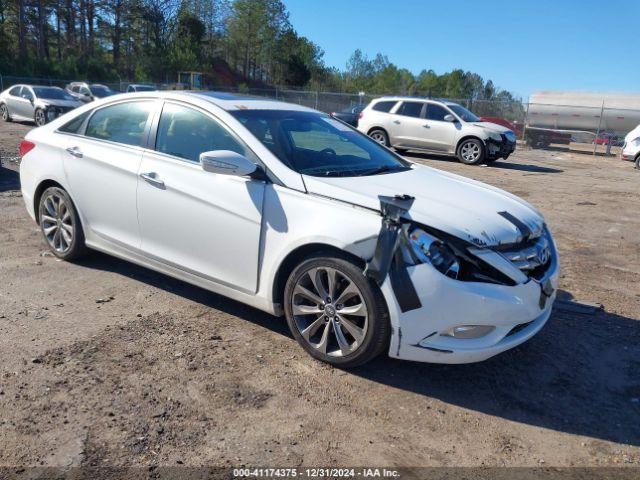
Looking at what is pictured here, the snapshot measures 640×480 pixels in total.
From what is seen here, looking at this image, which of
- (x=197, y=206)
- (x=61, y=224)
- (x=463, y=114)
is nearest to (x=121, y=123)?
(x=61, y=224)

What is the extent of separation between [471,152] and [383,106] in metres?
3.21

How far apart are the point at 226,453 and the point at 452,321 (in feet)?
4.72

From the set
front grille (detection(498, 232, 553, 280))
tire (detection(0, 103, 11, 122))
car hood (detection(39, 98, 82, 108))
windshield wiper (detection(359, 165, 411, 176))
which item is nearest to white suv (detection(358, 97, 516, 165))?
car hood (detection(39, 98, 82, 108))

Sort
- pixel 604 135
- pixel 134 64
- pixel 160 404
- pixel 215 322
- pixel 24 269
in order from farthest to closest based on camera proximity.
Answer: pixel 134 64
pixel 604 135
pixel 24 269
pixel 215 322
pixel 160 404

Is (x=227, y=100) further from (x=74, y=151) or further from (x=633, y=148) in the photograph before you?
(x=633, y=148)

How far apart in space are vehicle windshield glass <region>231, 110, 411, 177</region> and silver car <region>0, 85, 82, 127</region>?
17.7 metres

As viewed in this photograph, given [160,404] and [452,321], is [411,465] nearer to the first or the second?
[452,321]

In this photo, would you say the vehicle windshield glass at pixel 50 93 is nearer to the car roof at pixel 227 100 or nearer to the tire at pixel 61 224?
the tire at pixel 61 224

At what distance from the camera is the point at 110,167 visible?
4.74 metres

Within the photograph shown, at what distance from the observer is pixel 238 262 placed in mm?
4023

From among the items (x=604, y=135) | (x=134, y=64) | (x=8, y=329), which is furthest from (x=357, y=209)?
(x=134, y=64)

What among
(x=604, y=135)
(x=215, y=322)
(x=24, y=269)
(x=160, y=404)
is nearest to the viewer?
(x=160, y=404)

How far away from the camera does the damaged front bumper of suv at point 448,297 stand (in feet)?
10.8

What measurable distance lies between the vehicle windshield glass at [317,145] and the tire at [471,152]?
11893 mm
